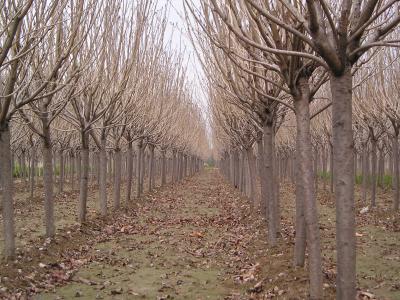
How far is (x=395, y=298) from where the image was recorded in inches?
207

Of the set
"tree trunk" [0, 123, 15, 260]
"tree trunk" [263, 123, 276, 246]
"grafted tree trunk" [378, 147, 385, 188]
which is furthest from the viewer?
"grafted tree trunk" [378, 147, 385, 188]

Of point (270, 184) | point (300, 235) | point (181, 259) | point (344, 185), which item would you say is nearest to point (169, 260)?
point (181, 259)

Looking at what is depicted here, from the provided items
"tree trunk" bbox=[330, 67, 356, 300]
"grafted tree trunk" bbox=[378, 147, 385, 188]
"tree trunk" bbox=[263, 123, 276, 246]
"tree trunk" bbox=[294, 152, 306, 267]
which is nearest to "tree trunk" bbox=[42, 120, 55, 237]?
"tree trunk" bbox=[263, 123, 276, 246]

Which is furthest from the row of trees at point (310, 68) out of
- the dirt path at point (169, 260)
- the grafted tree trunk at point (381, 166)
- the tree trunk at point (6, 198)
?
the grafted tree trunk at point (381, 166)

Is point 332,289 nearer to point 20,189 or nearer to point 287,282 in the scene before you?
point 287,282

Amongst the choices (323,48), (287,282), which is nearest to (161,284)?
(287,282)

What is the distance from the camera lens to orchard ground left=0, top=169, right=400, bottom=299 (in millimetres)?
5687

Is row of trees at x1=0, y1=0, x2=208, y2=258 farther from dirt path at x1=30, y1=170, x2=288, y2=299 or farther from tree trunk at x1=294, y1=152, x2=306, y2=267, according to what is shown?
tree trunk at x1=294, y1=152, x2=306, y2=267

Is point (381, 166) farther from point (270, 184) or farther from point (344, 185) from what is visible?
point (344, 185)

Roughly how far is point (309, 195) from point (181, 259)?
11.6 ft

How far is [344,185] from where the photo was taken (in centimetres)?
339

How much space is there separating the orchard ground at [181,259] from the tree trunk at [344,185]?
173 centimetres

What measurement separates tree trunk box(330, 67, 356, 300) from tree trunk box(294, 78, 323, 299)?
3.97ft

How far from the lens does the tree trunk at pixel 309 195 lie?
457cm
